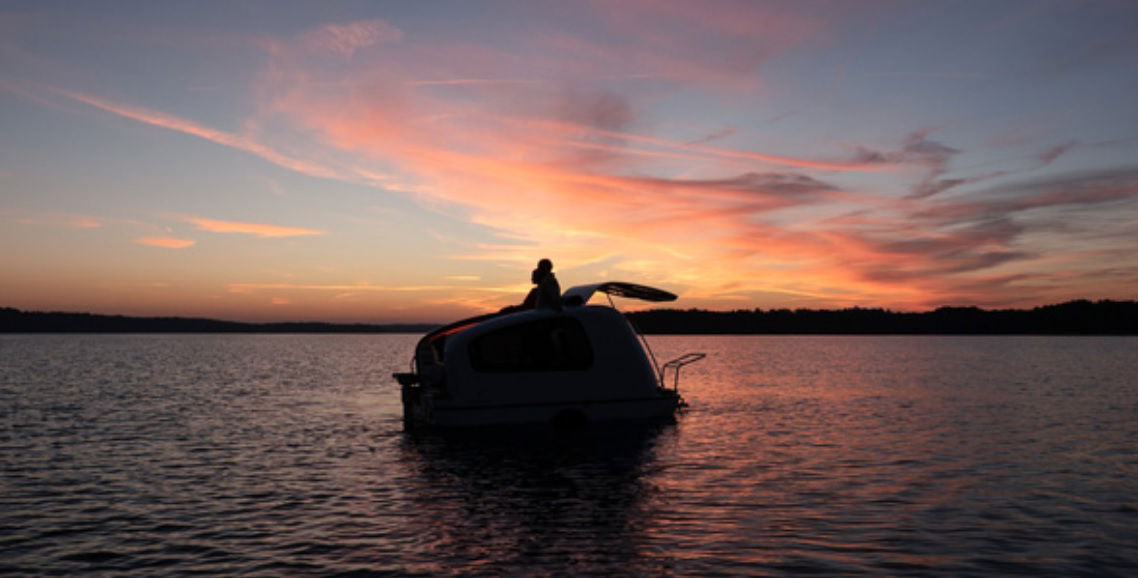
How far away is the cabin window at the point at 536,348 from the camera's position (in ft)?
57.6

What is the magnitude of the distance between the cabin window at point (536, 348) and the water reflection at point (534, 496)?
1417mm

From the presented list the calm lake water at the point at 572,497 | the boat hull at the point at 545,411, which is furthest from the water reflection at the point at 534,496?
the boat hull at the point at 545,411

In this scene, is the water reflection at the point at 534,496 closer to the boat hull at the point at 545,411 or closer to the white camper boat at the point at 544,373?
the boat hull at the point at 545,411

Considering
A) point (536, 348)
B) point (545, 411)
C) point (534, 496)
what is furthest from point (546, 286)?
point (534, 496)

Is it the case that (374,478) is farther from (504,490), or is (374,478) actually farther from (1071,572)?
(1071,572)

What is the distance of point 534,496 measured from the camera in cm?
1194

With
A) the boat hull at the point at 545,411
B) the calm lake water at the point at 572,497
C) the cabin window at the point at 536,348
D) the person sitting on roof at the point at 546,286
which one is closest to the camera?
Result: the calm lake water at the point at 572,497

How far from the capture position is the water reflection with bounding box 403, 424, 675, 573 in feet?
28.5

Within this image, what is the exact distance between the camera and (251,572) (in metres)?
8.08

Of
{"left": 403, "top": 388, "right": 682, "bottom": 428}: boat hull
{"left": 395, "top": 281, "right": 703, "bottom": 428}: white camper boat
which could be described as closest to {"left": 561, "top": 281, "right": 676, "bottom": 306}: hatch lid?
{"left": 395, "top": 281, "right": 703, "bottom": 428}: white camper boat

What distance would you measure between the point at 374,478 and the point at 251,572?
559cm

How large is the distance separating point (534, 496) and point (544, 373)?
19.8 feet

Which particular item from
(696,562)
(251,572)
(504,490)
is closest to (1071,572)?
(696,562)

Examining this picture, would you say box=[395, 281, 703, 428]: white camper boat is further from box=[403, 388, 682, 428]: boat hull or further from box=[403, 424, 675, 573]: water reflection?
box=[403, 424, 675, 573]: water reflection
